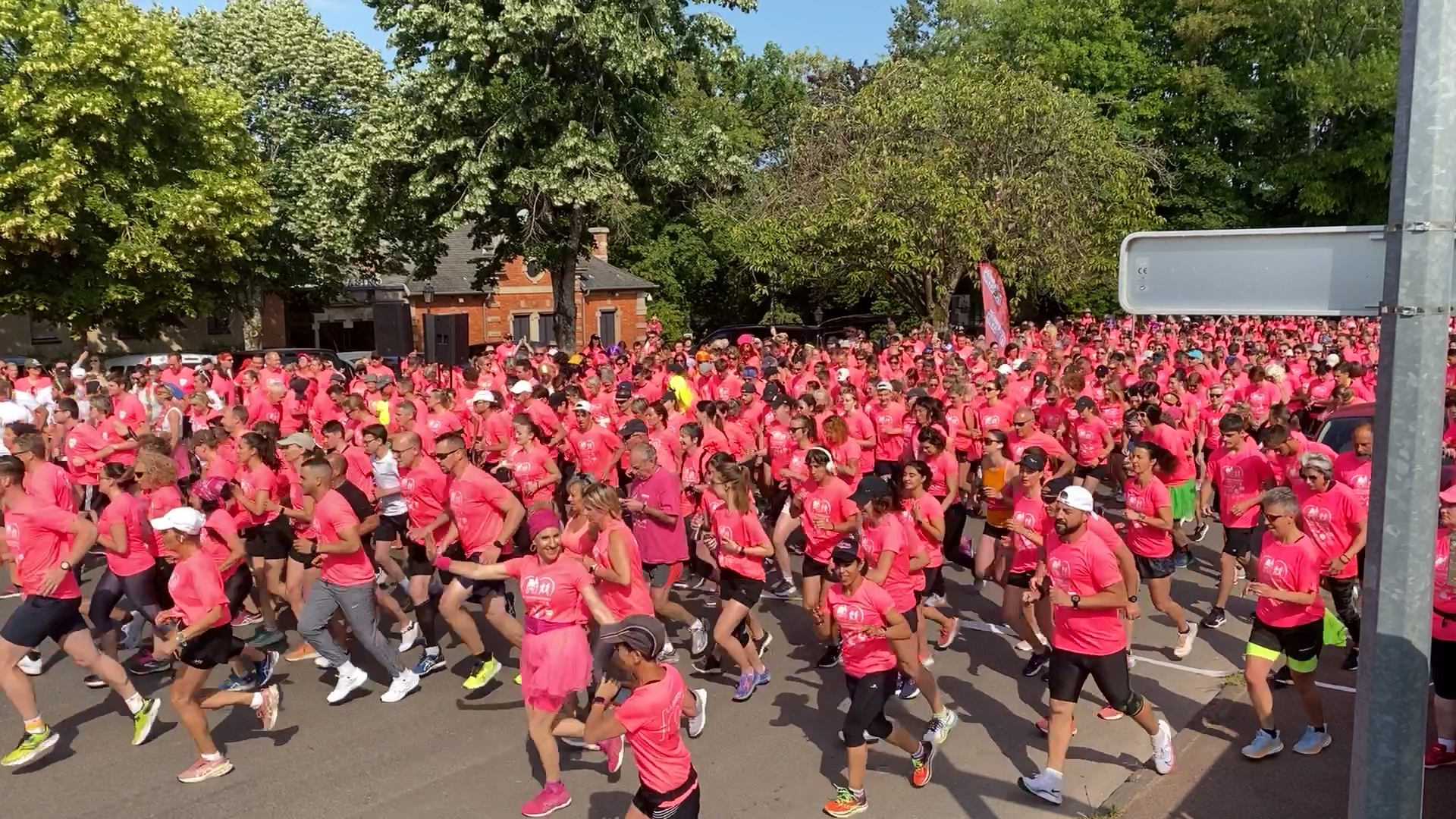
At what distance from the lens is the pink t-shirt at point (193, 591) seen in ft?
20.7

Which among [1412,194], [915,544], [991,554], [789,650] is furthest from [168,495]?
[1412,194]

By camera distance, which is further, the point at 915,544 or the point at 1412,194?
the point at 915,544

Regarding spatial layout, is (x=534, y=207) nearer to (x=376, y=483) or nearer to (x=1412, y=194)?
(x=376, y=483)

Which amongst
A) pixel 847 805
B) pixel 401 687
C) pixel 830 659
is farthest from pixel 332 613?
pixel 847 805

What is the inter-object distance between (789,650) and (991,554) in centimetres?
182

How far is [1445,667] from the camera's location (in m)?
5.87

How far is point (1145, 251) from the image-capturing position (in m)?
3.11

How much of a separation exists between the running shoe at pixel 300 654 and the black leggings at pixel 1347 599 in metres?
7.33

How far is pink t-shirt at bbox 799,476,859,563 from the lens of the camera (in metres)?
7.68

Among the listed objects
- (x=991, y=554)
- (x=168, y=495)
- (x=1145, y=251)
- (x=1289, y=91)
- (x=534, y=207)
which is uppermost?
(x=1289, y=91)

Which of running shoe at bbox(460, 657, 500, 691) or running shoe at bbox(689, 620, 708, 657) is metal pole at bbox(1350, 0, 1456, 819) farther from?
running shoe at bbox(460, 657, 500, 691)

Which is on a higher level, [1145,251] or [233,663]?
[1145,251]

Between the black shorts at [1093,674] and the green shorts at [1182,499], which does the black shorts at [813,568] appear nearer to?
the black shorts at [1093,674]

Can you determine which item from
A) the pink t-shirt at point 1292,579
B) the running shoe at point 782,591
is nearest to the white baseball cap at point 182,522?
the running shoe at point 782,591
